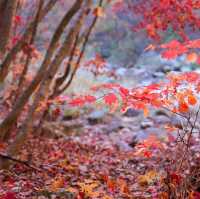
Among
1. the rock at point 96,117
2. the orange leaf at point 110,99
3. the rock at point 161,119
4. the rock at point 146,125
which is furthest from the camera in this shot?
the rock at point 96,117

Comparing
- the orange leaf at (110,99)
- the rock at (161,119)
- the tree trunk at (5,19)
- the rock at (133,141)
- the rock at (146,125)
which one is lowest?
the rock at (133,141)

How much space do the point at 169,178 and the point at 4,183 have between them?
101 inches

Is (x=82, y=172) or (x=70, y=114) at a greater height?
(x=70, y=114)

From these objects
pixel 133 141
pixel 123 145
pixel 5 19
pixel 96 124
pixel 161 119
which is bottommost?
pixel 123 145

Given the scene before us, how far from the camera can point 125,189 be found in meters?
5.58

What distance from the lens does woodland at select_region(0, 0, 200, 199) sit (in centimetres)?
422

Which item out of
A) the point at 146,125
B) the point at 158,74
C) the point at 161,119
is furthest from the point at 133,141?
the point at 158,74

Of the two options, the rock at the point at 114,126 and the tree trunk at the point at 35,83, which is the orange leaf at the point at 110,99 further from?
the rock at the point at 114,126

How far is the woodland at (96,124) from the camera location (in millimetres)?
4223

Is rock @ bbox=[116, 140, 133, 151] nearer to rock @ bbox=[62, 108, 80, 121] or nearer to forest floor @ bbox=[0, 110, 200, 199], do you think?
forest floor @ bbox=[0, 110, 200, 199]

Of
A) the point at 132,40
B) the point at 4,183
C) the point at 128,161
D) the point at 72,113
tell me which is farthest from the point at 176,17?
the point at 132,40

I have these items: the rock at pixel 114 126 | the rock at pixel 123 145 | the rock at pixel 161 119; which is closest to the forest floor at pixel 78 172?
the rock at pixel 123 145

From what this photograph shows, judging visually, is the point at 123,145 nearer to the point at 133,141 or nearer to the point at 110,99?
the point at 133,141

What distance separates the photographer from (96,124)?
14188 mm
